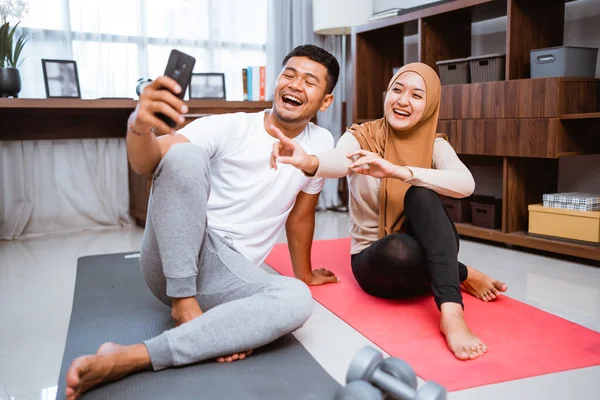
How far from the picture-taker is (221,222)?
1634 mm

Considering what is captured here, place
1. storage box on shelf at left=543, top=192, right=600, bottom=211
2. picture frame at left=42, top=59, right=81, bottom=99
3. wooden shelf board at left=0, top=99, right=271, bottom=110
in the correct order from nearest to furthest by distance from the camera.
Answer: storage box on shelf at left=543, top=192, right=600, bottom=211 < wooden shelf board at left=0, top=99, right=271, bottom=110 < picture frame at left=42, top=59, right=81, bottom=99

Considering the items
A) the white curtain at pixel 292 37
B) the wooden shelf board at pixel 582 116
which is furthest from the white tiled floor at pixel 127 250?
the white curtain at pixel 292 37

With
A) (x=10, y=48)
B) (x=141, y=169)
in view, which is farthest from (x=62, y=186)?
(x=141, y=169)

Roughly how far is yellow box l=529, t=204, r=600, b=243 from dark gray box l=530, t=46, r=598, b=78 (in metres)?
0.62

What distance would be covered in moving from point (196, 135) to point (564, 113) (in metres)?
1.77

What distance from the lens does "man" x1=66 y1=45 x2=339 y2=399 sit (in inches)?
48.4

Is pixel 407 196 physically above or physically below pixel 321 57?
below

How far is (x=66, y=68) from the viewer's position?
325 centimetres

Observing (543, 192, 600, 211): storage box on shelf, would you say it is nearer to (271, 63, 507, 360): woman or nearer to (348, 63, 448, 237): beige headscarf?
(271, 63, 507, 360): woman

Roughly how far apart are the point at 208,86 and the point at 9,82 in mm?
1179

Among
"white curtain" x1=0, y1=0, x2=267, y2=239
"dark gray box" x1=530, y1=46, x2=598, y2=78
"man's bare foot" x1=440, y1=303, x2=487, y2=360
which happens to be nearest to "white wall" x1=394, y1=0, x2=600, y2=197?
"dark gray box" x1=530, y1=46, x2=598, y2=78

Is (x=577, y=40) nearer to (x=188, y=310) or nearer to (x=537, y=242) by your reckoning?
(x=537, y=242)

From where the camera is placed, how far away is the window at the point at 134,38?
3271 millimetres

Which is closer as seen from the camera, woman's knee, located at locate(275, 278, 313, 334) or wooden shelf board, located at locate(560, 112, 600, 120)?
woman's knee, located at locate(275, 278, 313, 334)
